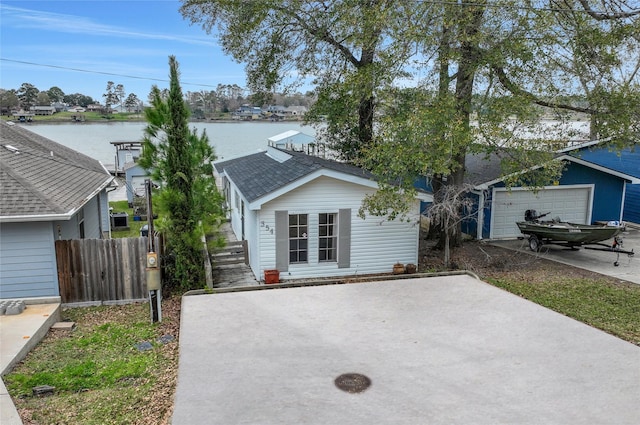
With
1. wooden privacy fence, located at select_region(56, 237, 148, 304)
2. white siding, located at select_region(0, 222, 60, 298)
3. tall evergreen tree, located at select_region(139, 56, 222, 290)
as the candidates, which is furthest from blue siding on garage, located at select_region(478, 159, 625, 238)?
white siding, located at select_region(0, 222, 60, 298)

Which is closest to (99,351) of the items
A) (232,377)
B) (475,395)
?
(232,377)

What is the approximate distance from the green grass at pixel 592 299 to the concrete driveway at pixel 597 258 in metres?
1.25

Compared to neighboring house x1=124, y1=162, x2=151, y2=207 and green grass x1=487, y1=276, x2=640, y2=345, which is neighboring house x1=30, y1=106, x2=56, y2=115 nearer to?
neighboring house x1=124, y1=162, x2=151, y2=207

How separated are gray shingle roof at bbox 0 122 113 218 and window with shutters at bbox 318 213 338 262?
5960 millimetres

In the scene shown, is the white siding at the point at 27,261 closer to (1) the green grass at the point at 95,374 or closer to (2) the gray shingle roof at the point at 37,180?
(2) the gray shingle roof at the point at 37,180

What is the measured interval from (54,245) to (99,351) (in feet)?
11.4

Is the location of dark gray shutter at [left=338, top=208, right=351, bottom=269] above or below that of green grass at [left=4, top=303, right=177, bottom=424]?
above

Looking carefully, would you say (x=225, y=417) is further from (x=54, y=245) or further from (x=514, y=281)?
(x=514, y=281)

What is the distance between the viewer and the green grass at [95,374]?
5.88 metres

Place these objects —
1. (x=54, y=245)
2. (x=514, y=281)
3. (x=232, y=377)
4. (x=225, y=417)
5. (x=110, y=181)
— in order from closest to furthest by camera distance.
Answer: (x=225, y=417), (x=232, y=377), (x=54, y=245), (x=514, y=281), (x=110, y=181)

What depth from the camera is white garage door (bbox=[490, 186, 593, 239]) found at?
17672mm

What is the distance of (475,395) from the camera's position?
232 inches

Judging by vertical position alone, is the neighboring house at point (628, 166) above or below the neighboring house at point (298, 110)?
below

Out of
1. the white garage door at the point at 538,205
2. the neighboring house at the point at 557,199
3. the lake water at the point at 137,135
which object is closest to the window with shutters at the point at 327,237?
the neighboring house at the point at 557,199
